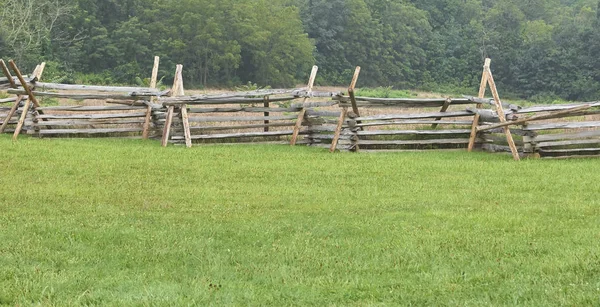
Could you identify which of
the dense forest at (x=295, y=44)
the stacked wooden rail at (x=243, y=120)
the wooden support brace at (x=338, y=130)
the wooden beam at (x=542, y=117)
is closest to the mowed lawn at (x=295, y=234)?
the wooden beam at (x=542, y=117)

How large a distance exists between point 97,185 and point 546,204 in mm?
6309

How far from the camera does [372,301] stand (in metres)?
5.49

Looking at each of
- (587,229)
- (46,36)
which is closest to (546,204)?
(587,229)

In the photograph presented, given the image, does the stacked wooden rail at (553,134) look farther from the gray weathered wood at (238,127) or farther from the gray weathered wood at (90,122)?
the gray weathered wood at (90,122)

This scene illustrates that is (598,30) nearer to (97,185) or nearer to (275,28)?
(275,28)

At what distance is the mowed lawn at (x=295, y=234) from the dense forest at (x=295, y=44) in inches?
1569

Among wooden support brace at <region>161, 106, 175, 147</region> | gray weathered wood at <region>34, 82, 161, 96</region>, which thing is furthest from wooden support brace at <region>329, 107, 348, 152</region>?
gray weathered wood at <region>34, 82, 161, 96</region>

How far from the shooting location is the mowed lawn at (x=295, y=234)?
5.73 metres

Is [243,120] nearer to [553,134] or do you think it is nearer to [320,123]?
[320,123]

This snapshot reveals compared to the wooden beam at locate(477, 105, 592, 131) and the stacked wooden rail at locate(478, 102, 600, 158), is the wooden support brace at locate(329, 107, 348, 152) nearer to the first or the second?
the stacked wooden rail at locate(478, 102, 600, 158)

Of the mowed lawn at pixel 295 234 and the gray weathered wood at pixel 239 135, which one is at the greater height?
the mowed lawn at pixel 295 234

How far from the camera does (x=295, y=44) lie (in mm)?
69125

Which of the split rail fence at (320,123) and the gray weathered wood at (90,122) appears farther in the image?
the gray weathered wood at (90,122)

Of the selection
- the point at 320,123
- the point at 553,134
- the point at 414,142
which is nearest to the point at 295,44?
the point at 320,123
